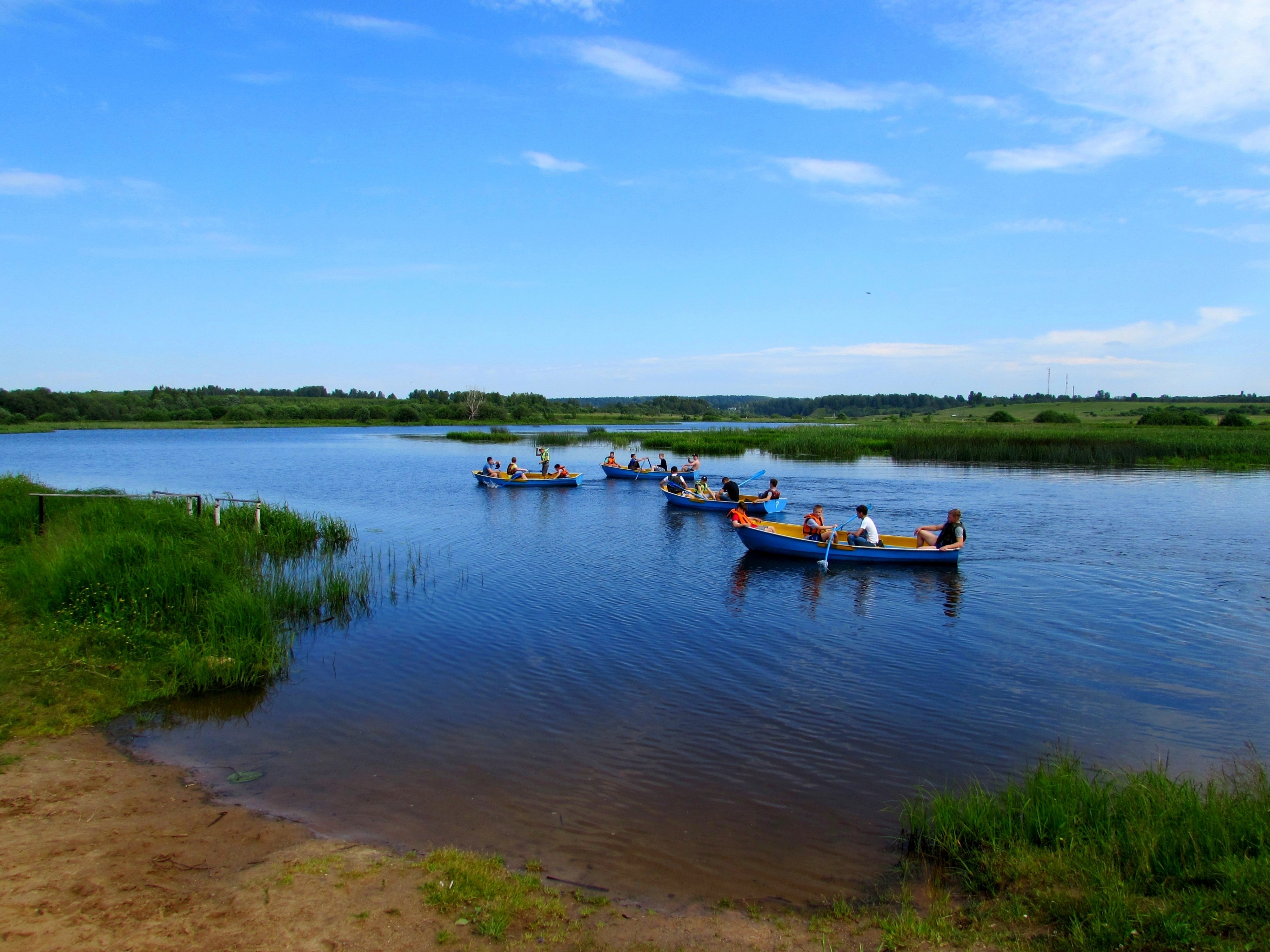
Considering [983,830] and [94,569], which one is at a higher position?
[94,569]

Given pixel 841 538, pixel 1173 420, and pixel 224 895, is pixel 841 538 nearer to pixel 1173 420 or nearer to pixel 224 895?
pixel 224 895

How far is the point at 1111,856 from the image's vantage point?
5.12 m

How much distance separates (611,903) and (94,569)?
9.24 m

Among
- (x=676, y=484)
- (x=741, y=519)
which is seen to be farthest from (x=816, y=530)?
(x=676, y=484)

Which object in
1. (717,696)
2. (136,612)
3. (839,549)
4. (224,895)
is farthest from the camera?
(839,549)

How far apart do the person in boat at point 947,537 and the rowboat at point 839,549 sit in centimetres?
12

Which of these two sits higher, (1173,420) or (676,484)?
(1173,420)

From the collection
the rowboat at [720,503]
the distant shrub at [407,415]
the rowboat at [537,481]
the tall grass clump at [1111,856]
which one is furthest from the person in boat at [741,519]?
the distant shrub at [407,415]

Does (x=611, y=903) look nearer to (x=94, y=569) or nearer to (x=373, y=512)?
(x=94, y=569)

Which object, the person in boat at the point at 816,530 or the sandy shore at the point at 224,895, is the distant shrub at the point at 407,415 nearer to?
the person in boat at the point at 816,530

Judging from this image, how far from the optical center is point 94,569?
10688mm

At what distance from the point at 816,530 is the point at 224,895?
15.4m

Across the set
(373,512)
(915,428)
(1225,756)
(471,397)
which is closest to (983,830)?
(1225,756)

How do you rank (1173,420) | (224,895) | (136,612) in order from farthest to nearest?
(1173,420), (136,612), (224,895)
